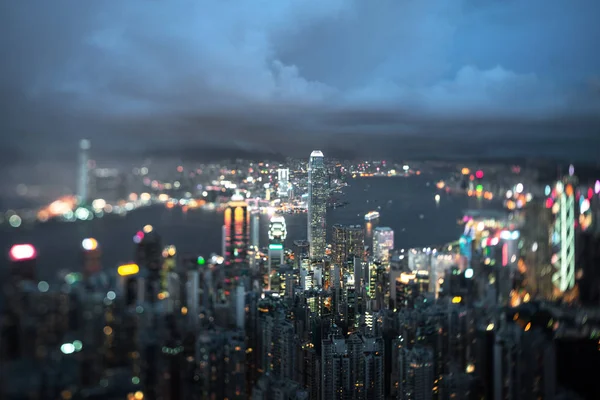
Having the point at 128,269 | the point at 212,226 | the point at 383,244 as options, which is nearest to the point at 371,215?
the point at 383,244

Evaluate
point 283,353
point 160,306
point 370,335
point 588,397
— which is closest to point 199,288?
point 160,306

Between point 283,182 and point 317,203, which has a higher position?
point 283,182

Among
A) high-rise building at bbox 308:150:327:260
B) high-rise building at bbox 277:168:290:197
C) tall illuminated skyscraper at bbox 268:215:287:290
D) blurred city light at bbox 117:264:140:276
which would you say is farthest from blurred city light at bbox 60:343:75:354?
high-rise building at bbox 308:150:327:260

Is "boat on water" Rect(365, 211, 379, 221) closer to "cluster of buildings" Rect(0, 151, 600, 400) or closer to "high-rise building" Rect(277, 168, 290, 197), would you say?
"cluster of buildings" Rect(0, 151, 600, 400)

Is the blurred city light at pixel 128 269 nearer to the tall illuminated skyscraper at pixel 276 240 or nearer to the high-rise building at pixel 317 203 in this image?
the tall illuminated skyscraper at pixel 276 240

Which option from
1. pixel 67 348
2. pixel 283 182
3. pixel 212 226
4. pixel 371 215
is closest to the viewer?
pixel 67 348

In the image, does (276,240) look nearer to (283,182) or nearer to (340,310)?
(283,182)

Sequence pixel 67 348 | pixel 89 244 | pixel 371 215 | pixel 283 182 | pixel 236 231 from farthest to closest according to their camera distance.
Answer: pixel 371 215 → pixel 283 182 → pixel 236 231 → pixel 89 244 → pixel 67 348
